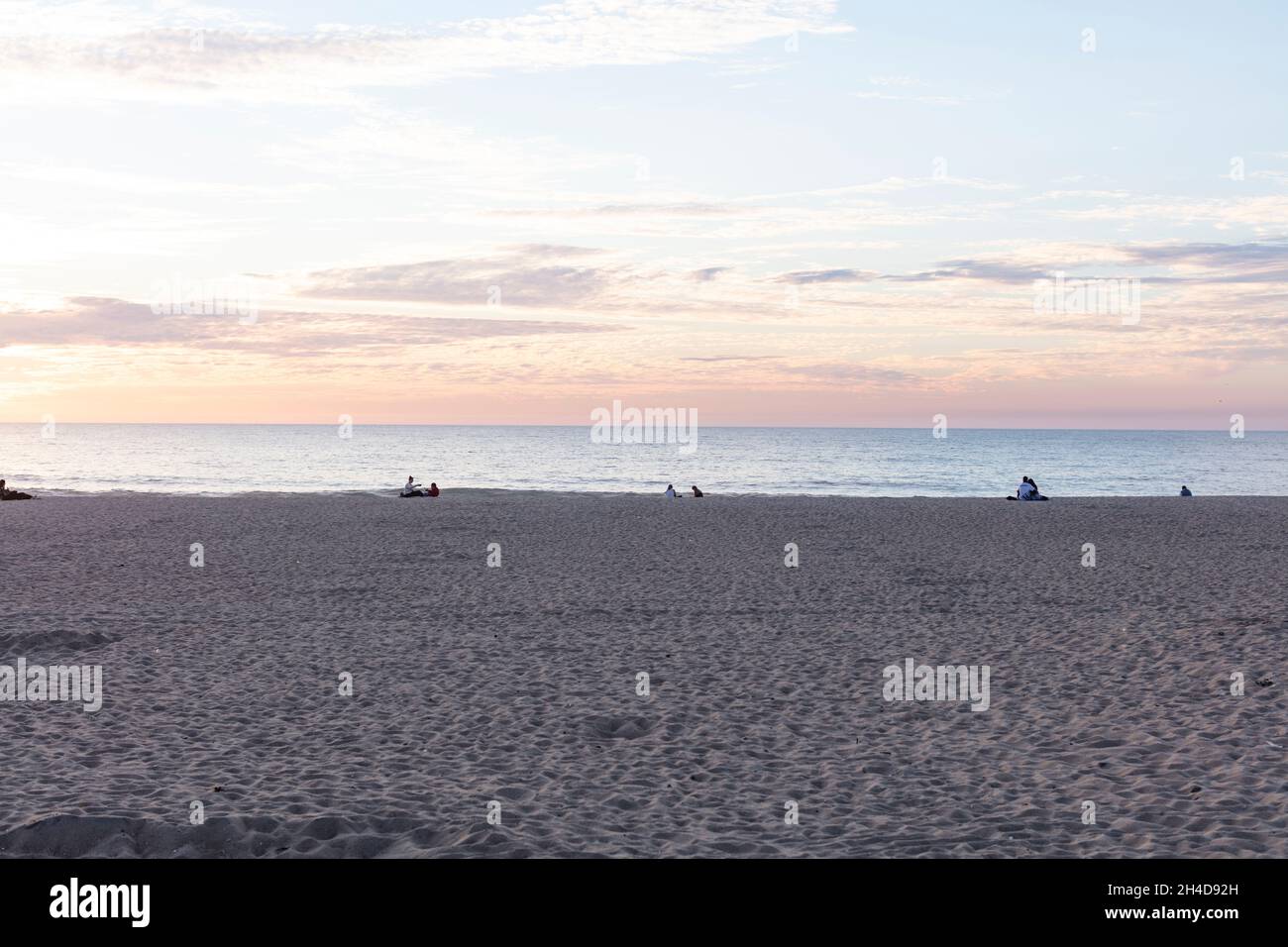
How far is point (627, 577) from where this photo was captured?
21.4 meters

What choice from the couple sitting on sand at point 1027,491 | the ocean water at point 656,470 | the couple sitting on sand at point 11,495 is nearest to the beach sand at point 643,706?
the couple sitting on sand at point 1027,491

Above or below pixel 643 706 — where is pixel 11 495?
above

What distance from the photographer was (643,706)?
1159 centimetres

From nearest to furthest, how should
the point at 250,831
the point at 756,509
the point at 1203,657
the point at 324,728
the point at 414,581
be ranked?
the point at 250,831
the point at 324,728
the point at 1203,657
the point at 414,581
the point at 756,509

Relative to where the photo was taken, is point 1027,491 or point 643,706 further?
point 1027,491

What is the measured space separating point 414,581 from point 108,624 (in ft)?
19.6

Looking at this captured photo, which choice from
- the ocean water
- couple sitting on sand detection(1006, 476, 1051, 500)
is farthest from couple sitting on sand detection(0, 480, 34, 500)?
couple sitting on sand detection(1006, 476, 1051, 500)

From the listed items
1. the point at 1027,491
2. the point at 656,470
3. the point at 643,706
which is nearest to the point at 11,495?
the point at 643,706

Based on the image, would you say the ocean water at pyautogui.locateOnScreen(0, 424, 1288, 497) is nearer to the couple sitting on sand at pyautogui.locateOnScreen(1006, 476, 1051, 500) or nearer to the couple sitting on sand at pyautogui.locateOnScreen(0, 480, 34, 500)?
the couple sitting on sand at pyautogui.locateOnScreen(0, 480, 34, 500)

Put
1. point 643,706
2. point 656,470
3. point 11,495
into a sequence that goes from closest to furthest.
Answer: point 643,706 < point 11,495 < point 656,470

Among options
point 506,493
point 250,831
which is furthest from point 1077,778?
point 506,493

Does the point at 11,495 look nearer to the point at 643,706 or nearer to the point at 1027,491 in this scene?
the point at 643,706

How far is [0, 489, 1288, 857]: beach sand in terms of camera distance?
7812 millimetres
